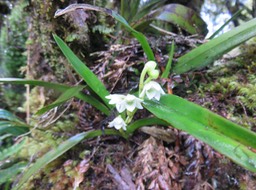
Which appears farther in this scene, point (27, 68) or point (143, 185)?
point (27, 68)

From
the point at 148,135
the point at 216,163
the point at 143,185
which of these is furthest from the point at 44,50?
the point at 216,163

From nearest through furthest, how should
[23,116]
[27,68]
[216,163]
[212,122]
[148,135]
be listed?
[212,122] < [216,163] < [148,135] < [27,68] < [23,116]

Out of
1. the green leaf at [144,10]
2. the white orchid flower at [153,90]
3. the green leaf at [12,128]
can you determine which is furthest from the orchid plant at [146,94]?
the green leaf at [144,10]

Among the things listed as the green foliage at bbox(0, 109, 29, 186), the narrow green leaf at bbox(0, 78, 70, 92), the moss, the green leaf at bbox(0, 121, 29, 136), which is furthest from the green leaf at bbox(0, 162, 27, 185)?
the moss

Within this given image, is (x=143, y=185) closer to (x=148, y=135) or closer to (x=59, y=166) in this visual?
(x=148, y=135)

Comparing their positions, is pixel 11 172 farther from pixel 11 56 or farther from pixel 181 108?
pixel 11 56

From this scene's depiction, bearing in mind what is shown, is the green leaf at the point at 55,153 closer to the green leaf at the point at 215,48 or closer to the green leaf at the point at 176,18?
the green leaf at the point at 215,48
